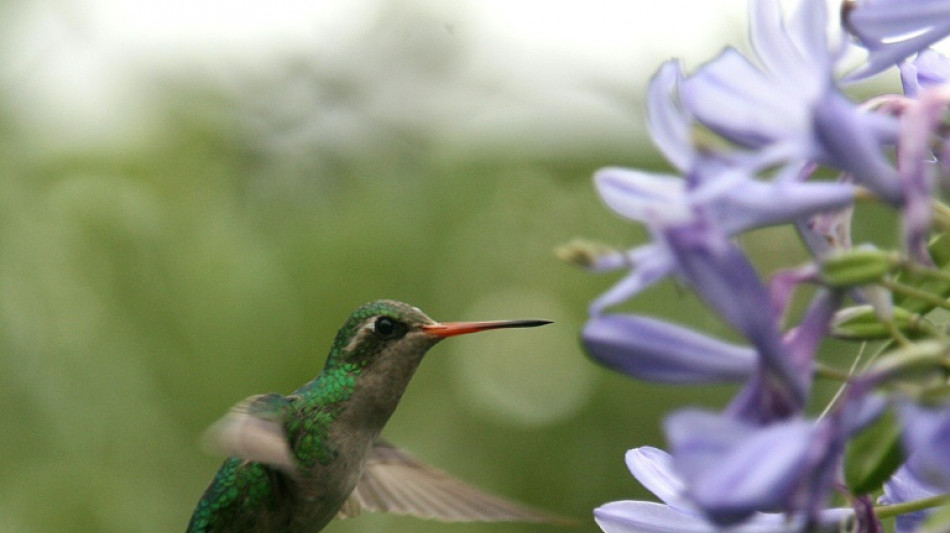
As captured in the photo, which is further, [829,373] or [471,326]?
[471,326]

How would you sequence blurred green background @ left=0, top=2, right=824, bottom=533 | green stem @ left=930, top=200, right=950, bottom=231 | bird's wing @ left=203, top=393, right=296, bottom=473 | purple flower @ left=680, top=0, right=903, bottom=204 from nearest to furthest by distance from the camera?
purple flower @ left=680, top=0, right=903, bottom=204
green stem @ left=930, top=200, right=950, bottom=231
bird's wing @ left=203, top=393, right=296, bottom=473
blurred green background @ left=0, top=2, right=824, bottom=533

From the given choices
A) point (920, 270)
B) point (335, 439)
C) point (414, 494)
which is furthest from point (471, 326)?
point (920, 270)

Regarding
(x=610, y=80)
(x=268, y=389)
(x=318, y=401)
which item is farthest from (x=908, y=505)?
(x=268, y=389)

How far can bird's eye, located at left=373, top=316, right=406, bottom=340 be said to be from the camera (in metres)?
2.51

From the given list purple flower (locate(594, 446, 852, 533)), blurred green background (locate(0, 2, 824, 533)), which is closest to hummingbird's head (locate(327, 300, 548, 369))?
purple flower (locate(594, 446, 852, 533))

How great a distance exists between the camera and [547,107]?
631 centimetres

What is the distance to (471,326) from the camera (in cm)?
224

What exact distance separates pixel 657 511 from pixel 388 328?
4.57 ft

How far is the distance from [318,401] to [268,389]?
4.41 meters

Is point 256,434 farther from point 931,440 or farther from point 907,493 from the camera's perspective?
point 931,440

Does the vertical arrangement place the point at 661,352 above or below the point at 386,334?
below

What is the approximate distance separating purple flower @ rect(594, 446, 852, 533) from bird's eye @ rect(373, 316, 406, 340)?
133 centimetres

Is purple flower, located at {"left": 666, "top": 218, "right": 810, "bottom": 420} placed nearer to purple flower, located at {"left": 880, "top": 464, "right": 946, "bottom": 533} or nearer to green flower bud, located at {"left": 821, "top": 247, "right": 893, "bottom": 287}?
green flower bud, located at {"left": 821, "top": 247, "right": 893, "bottom": 287}

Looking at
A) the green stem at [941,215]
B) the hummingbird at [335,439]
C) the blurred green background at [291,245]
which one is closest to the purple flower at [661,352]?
the green stem at [941,215]
